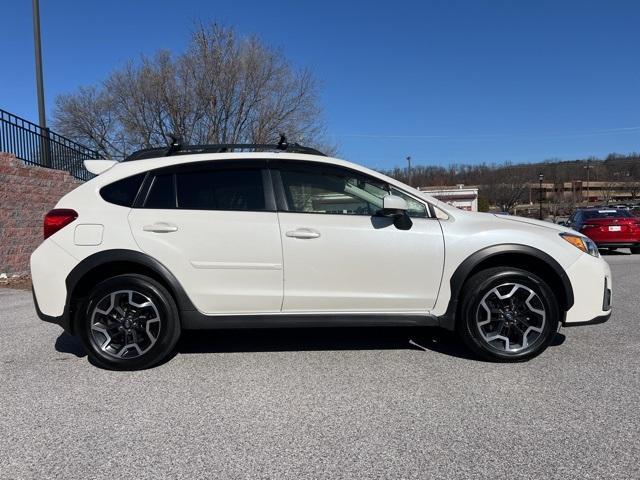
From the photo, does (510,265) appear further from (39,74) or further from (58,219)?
(39,74)

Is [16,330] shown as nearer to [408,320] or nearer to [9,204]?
[408,320]

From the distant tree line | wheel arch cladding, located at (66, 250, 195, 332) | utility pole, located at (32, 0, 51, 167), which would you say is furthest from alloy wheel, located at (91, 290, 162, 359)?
the distant tree line

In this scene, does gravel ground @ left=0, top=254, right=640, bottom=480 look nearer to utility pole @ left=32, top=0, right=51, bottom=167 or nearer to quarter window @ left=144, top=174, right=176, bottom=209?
quarter window @ left=144, top=174, right=176, bottom=209

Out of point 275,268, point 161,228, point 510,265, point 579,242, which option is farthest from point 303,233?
point 579,242

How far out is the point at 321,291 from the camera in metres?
4.05

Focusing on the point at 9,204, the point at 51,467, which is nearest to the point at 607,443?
the point at 51,467

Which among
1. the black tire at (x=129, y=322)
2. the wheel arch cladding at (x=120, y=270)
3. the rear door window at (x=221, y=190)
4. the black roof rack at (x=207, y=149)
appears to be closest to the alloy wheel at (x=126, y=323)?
the black tire at (x=129, y=322)

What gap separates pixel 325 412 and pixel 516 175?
8618 cm

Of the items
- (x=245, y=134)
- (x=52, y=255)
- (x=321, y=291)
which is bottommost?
(x=321, y=291)

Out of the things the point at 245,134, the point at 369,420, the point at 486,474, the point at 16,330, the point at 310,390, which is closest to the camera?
the point at 486,474

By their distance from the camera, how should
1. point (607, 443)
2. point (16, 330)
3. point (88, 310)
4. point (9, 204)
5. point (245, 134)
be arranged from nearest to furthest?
point (607, 443) < point (88, 310) < point (16, 330) < point (9, 204) < point (245, 134)

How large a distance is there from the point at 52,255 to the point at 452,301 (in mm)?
3328

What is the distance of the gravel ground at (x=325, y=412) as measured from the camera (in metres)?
2.60

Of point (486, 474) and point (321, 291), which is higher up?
point (321, 291)
